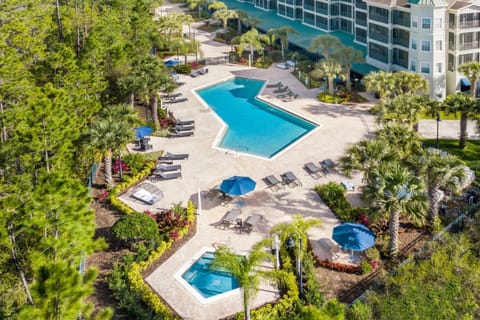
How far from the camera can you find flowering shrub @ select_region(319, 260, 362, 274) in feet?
83.9

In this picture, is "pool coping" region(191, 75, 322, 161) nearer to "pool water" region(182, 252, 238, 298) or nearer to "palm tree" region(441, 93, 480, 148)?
"palm tree" region(441, 93, 480, 148)

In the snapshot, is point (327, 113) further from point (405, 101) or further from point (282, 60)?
point (282, 60)

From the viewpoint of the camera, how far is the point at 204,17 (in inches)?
3935

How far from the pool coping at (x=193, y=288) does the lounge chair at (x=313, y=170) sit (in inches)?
419

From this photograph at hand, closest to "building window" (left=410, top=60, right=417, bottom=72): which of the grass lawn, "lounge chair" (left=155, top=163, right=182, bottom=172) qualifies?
the grass lawn

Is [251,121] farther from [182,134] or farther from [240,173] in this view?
[240,173]

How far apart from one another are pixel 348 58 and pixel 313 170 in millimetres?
20399

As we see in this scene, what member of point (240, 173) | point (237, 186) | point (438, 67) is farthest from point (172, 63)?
point (237, 186)

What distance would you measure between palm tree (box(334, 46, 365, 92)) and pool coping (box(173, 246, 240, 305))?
2995 centimetres

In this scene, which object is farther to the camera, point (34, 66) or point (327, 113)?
point (327, 113)

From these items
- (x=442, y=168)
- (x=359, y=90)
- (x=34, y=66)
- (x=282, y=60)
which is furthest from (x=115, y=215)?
(x=282, y=60)

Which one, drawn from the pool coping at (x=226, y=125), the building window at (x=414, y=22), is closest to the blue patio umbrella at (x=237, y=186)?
the pool coping at (x=226, y=125)

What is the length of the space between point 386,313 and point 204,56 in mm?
53658

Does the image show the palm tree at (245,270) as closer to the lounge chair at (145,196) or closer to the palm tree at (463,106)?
the lounge chair at (145,196)
